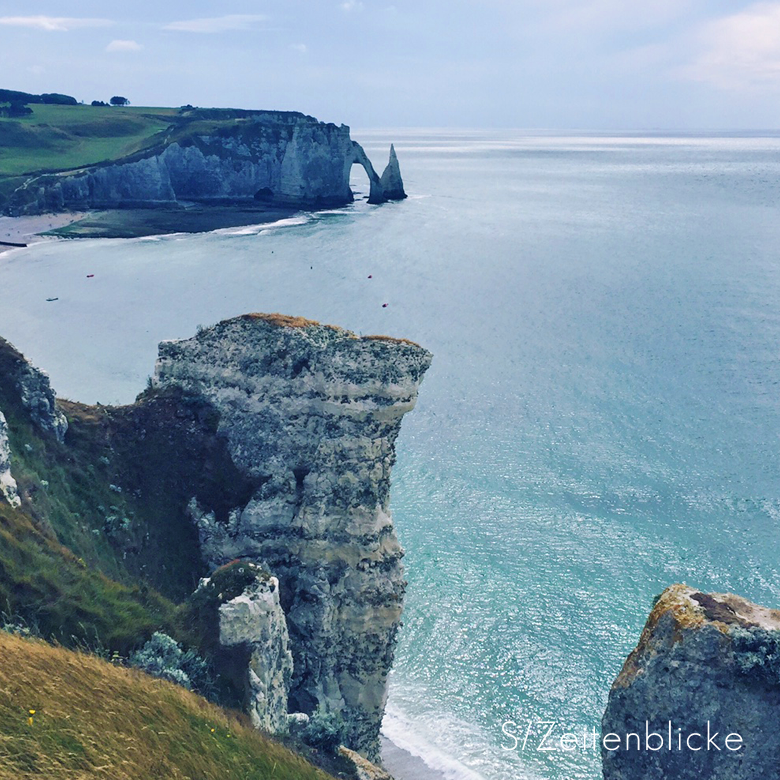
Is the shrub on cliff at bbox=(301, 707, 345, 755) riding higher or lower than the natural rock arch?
lower

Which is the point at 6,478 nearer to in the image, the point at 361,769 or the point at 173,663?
the point at 173,663

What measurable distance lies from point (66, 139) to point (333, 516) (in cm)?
17613

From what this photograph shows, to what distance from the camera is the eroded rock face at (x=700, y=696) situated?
16.7 metres

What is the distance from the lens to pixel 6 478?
72.3 ft

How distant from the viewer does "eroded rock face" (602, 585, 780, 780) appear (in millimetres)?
16688

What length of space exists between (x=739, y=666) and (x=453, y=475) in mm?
34083

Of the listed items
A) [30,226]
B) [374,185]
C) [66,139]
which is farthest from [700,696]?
[66,139]

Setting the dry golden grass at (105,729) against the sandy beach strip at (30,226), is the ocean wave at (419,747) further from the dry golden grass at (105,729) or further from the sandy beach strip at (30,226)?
the sandy beach strip at (30,226)

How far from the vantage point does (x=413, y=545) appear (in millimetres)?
42750

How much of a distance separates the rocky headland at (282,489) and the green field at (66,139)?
459 ft

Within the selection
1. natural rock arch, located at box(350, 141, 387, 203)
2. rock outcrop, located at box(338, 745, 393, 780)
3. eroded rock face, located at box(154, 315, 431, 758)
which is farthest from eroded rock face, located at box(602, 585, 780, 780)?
natural rock arch, located at box(350, 141, 387, 203)

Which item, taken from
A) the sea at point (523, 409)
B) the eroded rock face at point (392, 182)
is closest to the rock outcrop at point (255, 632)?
the sea at point (523, 409)

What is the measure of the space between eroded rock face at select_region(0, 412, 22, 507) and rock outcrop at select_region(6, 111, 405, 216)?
5197 inches

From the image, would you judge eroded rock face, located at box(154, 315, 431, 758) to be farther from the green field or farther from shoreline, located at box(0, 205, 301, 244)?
the green field
